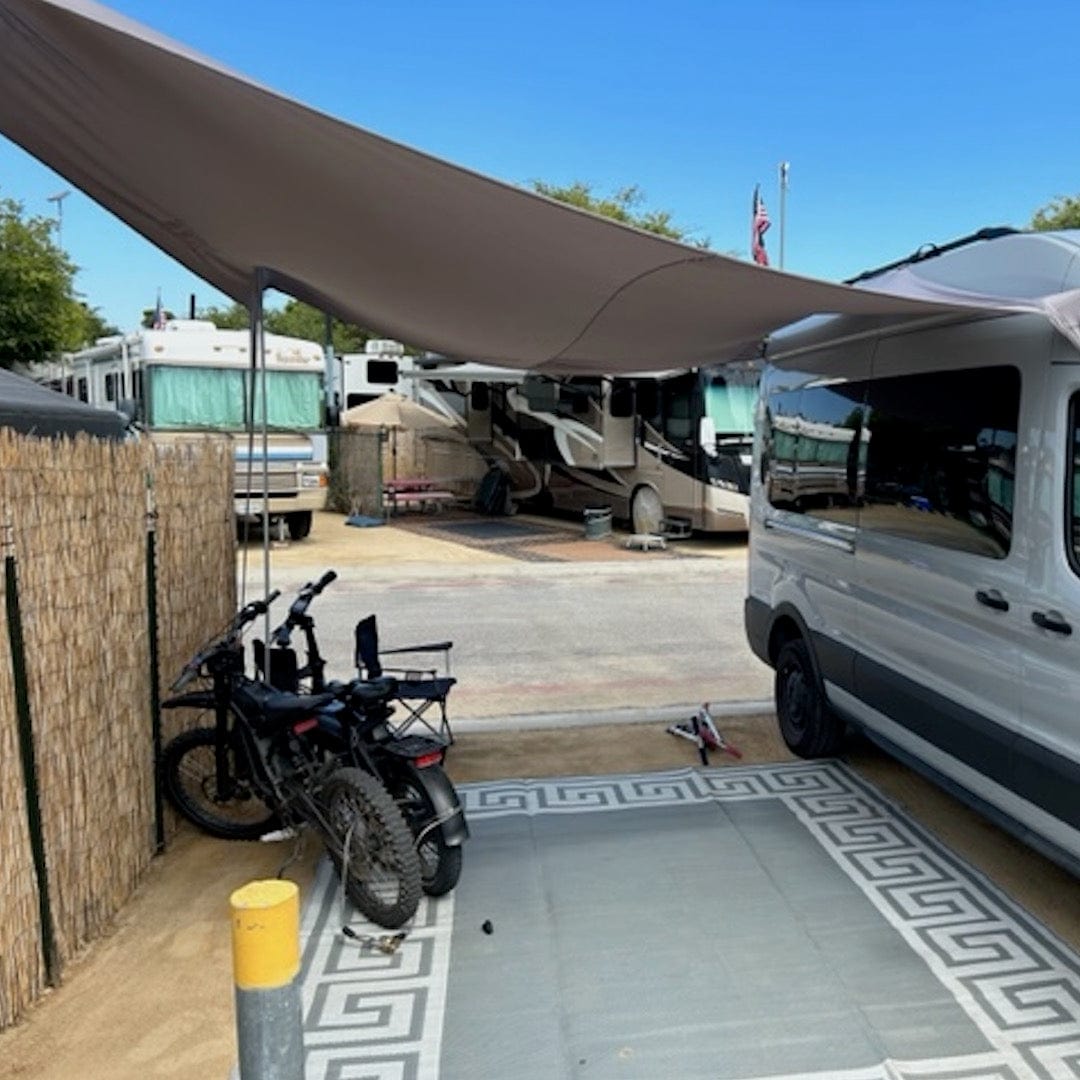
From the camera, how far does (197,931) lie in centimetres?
367

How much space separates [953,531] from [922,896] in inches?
55.0

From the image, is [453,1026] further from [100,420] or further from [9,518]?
[100,420]

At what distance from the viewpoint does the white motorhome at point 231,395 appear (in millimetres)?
13570

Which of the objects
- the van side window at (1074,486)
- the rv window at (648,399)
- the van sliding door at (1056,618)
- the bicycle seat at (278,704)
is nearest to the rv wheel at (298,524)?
the rv window at (648,399)

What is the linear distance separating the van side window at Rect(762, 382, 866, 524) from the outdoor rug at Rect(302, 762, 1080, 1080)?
5.12ft

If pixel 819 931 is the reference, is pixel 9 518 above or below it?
above

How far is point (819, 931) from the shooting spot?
3.58 metres

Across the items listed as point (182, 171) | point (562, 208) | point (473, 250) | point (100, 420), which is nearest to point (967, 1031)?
point (562, 208)

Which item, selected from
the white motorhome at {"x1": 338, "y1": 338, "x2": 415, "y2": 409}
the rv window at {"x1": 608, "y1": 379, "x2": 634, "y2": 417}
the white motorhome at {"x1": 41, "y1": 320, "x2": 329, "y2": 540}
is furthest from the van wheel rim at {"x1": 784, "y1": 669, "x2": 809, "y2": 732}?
the white motorhome at {"x1": 338, "y1": 338, "x2": 415, "y2": 409}

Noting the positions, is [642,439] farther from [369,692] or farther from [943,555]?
[369,692]

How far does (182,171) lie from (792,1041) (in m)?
3.33

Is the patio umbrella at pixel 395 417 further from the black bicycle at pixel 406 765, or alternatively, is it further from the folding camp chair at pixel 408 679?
the black bicycle at pixel 406 765

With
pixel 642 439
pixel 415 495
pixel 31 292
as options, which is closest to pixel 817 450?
pixel 642 439

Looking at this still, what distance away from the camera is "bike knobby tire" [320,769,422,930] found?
353 centimetres
